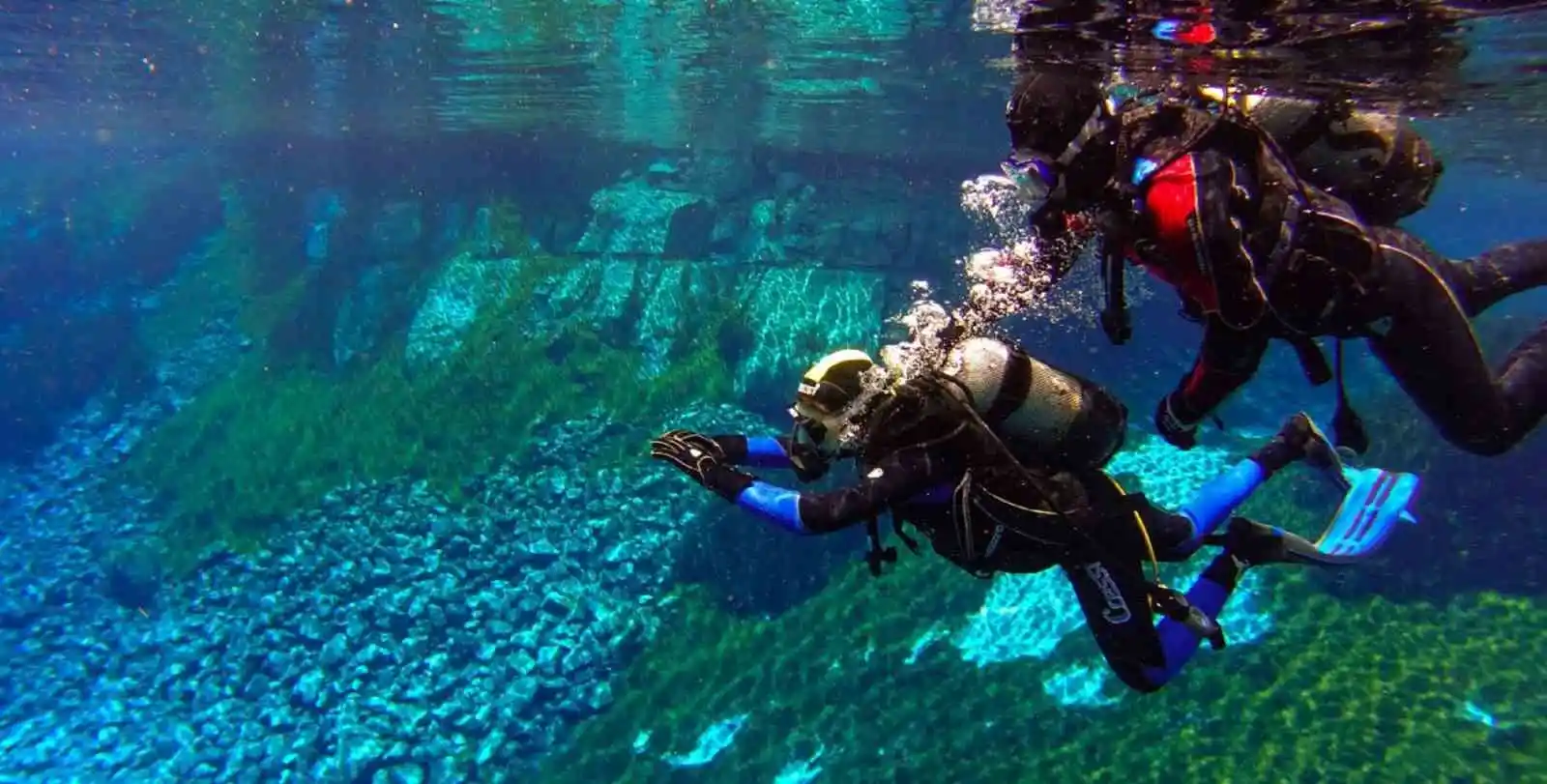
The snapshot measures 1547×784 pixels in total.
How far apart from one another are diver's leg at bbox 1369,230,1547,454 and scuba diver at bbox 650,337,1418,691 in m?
1.41

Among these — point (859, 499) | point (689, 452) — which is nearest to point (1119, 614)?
point (859, 499)

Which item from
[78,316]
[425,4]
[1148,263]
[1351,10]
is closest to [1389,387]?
[1351,10]

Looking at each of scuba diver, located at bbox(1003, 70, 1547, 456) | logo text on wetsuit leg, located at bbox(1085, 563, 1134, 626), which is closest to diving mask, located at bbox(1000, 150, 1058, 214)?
scuba diver, located at bbox(1003, 70, 1547, 456)

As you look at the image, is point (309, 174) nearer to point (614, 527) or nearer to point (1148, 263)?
point (614, 527)

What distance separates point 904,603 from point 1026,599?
1.33 meters

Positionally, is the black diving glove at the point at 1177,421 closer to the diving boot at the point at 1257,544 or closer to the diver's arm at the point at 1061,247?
the diving boot at the point at 1257,544

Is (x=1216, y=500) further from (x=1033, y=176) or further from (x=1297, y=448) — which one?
(x=1033, y=176)

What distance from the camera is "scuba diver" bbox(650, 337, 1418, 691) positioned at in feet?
11.8

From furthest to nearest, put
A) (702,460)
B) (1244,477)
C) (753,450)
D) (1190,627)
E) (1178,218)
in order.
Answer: (1244,477)
(1190,627)
(753,450)
(702,460)
(1178,218)

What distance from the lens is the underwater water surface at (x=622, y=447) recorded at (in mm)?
7207

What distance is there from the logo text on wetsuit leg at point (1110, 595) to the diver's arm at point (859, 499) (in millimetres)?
1491

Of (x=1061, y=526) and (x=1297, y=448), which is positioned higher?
(x=1061, y=526)

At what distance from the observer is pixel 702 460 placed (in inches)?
154

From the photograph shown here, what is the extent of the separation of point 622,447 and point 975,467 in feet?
29.4
